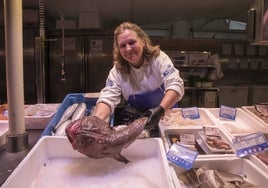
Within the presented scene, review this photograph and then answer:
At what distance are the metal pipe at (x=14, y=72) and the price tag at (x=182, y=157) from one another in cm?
64

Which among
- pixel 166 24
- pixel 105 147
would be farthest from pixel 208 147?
pixel 166 24

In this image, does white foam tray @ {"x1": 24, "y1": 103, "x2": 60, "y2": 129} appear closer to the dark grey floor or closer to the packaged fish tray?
the dark grey floor

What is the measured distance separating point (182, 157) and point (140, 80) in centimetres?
85

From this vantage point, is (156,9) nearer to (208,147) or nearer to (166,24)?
(166,24)

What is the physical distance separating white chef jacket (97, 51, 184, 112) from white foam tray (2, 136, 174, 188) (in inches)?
21.6

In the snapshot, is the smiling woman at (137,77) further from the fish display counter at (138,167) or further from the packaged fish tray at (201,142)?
the fish display counter at (138,167)

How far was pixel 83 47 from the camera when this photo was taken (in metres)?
4.66

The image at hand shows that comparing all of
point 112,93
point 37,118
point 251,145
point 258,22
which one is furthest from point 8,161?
point 258,22

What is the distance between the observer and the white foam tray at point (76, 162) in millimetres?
903

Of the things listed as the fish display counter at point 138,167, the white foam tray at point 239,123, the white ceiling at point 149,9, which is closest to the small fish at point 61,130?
the fish display counter at point 138,167

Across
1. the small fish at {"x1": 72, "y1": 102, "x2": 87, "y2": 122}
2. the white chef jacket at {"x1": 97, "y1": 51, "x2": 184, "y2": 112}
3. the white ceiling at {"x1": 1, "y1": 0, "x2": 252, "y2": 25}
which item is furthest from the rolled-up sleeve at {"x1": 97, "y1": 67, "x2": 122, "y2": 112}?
the white ceiling at {"x1": 1, "y1": 0, "x2": 252, "y2": 25}

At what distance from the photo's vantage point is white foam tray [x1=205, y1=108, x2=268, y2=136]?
1.52 meters

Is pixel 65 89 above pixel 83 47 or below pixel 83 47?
below

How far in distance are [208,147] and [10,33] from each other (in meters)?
1.01
